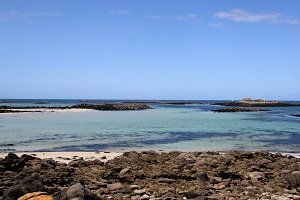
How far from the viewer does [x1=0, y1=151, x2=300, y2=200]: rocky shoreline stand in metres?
9.48

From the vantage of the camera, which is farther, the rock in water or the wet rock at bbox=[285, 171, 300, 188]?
the wet rock at bbox=[285, 171, 300, 188]

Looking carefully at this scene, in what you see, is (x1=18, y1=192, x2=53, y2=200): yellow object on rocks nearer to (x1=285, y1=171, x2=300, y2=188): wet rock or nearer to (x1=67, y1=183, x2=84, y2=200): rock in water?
(x1=67, y1=183, x2=84, y2=200): rock in water

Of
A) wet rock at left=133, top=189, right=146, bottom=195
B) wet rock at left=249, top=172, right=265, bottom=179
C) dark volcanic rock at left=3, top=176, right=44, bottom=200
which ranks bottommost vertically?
wet rock at left=133, top=189, right=146, bottom=195

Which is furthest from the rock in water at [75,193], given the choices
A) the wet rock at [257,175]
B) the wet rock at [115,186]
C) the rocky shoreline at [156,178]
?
the wet rock at [257,175]

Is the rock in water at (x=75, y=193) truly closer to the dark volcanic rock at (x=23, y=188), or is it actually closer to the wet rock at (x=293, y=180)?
the dark volcanic rock at (x=23, y=188)

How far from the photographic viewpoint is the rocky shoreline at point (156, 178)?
9484mm

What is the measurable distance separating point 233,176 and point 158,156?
4.47 metres

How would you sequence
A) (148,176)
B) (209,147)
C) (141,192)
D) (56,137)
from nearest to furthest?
(141,192) → (148,176) → (209,147) → (56,137)

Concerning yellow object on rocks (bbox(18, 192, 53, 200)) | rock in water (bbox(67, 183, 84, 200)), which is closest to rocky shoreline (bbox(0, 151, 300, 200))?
rock in water (bbox(67, 183, 84, 200))

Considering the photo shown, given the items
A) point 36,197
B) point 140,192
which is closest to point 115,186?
point 140,192

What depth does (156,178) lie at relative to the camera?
461 inches

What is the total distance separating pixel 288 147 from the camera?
74.3 feet

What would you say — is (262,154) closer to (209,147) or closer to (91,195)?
(209,147)

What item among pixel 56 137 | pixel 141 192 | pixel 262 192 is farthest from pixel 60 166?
pixel 56 137
